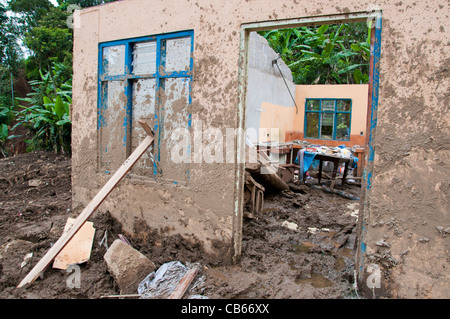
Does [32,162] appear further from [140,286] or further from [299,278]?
[299,278]

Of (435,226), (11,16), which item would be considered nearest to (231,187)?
(435,226)

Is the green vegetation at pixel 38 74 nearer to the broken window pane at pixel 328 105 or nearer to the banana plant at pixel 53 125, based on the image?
the banana plant at pixel 53 125

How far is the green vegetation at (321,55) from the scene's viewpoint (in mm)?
13453

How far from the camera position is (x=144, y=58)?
4.09 m

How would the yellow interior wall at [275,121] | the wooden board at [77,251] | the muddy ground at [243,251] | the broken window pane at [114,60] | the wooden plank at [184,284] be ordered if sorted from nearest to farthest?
1. the wooden plank at [184,284]
2. the muddy ground at [243,251]
3. the wooden board at [77,251]
4. the broken window pane at [114,60]
5. the yellow interior wall at [275,121]

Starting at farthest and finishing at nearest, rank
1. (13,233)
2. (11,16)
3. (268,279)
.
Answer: (11,16) < (13,233) < (268,279)

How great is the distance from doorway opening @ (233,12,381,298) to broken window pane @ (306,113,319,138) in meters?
0.04

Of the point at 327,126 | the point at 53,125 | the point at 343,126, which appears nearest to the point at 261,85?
the point at 327,126

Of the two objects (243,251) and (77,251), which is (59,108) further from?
(243,251)

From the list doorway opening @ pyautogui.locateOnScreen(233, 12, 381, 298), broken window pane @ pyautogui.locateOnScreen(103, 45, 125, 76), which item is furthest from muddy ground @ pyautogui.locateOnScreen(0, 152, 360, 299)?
broken window pane @ pyautogui.locateOnScreen(103, 45, 125, 76)

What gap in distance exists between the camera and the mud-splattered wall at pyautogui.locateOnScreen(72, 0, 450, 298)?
8.56ft

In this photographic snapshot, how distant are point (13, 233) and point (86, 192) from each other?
1.08m

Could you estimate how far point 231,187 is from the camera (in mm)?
3494

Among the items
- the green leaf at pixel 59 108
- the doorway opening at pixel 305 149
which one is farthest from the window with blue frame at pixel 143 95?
the green leaf at pixel 59 108
